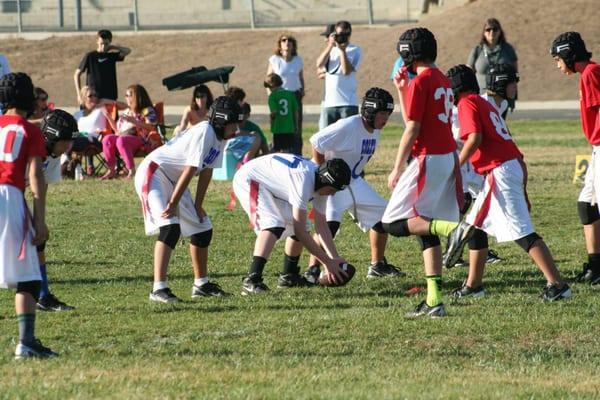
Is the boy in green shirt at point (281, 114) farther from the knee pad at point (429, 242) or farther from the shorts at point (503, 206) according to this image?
the knee pad at point (429, 242)

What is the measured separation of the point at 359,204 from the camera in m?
10.8

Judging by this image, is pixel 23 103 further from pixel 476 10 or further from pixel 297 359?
pixel 476 10

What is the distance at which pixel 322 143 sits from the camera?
1038 cm

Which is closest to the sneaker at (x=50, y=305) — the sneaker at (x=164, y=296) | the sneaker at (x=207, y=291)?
the sneaker at (x=164, y=296)

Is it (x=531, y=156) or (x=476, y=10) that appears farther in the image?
(x=476, y=10)

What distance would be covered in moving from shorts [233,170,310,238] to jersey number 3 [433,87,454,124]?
151 cm

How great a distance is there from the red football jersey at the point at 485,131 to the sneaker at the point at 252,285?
191cm

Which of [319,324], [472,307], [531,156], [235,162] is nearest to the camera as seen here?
[319,324]

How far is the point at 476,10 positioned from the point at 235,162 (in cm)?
2478

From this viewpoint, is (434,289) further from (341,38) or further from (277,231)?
(341,38)

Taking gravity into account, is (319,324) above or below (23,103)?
below

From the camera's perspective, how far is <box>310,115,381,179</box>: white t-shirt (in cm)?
1039

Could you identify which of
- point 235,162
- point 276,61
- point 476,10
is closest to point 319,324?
point 235,162

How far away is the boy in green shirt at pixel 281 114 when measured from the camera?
734 inches
